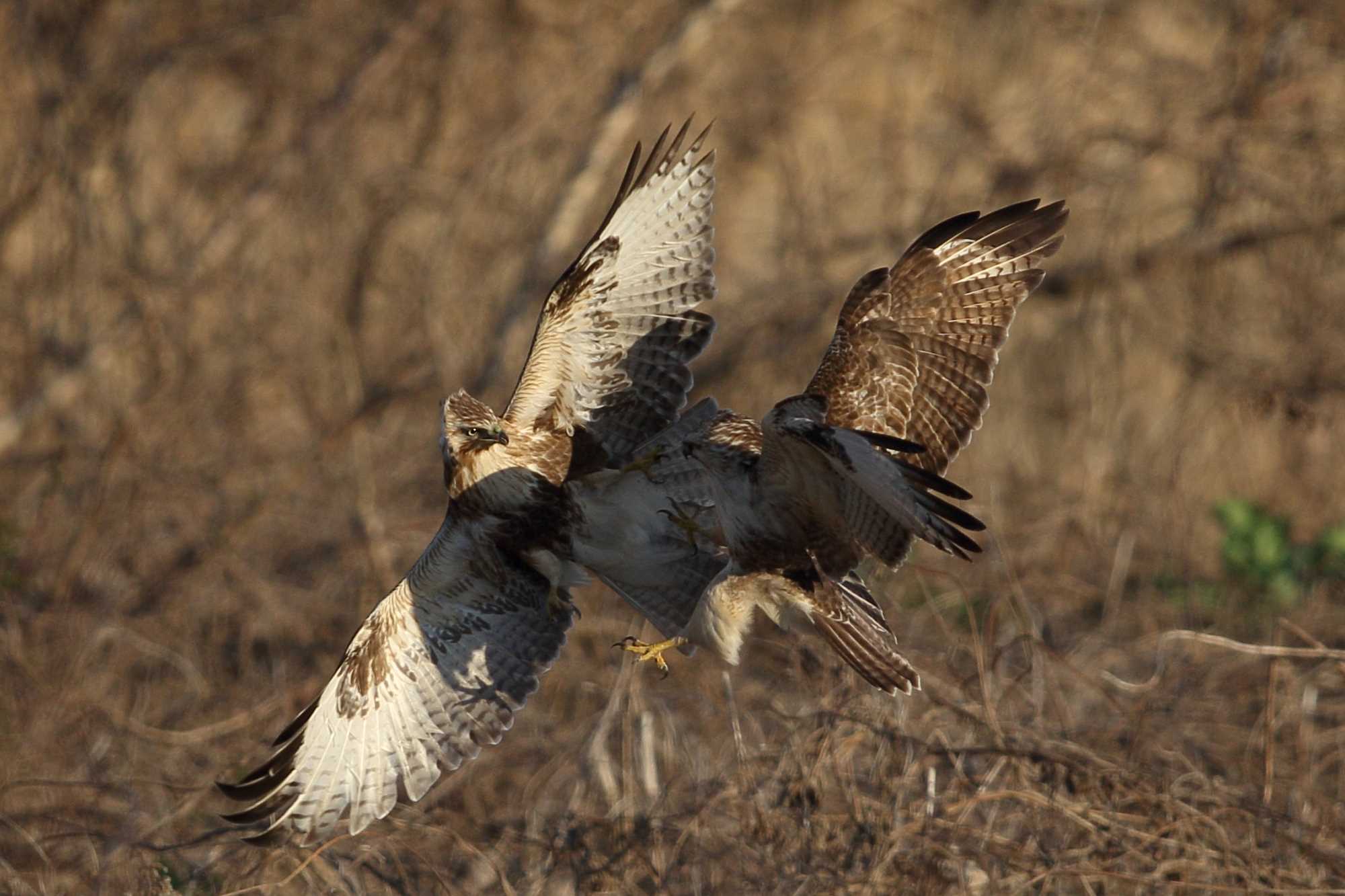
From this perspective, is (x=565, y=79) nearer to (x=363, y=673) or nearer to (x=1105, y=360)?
(x=1105, y=360)

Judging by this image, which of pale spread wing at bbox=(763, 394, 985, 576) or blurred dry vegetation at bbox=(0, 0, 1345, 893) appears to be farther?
blurred dry vegetation at bbox=(0, 0, 1345, 893)

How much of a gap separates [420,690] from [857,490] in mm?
1756

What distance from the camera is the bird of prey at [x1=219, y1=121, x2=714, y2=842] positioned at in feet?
14.8

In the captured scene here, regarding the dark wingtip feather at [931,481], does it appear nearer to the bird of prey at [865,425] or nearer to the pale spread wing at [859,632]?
the bird of prey at [865,425]

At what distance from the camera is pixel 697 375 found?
7.96 m

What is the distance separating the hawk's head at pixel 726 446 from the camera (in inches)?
165

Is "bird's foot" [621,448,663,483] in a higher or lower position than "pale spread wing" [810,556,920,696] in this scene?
higher

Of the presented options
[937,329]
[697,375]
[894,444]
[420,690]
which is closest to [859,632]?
[937,329]

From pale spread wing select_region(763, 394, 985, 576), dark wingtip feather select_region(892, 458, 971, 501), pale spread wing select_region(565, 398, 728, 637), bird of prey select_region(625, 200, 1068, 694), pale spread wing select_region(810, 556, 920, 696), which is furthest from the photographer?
pale spread wing select_region(565, 398, 728, 637)

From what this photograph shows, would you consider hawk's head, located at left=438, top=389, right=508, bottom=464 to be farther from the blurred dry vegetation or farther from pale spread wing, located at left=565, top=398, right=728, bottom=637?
the blurred dry vegetation

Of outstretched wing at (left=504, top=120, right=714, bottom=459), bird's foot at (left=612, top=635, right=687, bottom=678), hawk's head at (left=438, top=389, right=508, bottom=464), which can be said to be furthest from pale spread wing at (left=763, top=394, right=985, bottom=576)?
hawk's head at (left=438, top=389, right=508, bottom=464)

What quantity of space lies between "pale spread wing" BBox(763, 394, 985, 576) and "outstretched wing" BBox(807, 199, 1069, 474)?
4.1 inches

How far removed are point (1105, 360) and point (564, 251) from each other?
10.0 ft

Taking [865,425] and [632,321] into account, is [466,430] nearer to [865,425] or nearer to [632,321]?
[632,321]
